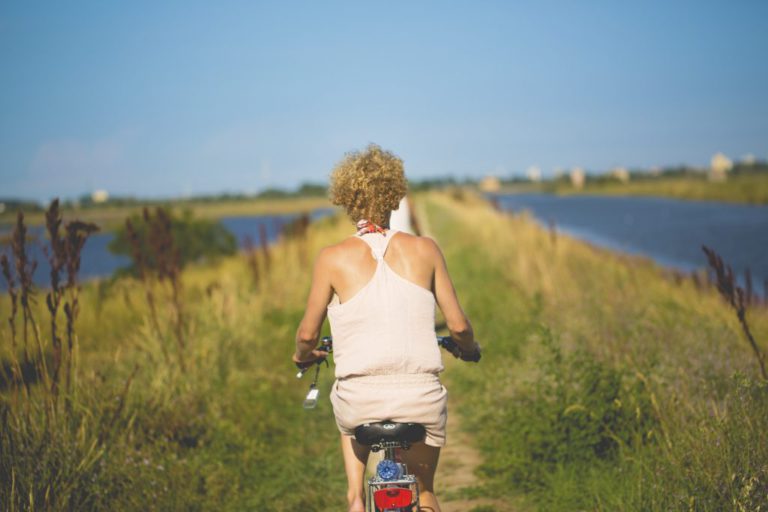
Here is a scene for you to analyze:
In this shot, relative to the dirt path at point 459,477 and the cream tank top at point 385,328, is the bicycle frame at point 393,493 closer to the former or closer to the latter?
the cream tank top at point 385,328

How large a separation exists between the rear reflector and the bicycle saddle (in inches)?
7.3

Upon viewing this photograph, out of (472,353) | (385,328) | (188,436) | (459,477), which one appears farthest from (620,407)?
(188,436)

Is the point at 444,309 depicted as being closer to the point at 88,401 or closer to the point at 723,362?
the point at 88,401

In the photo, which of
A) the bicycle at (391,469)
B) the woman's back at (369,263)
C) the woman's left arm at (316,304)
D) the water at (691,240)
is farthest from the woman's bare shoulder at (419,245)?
the water at (691,240)

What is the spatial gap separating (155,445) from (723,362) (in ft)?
14.3

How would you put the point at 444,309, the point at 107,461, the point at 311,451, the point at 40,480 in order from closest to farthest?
the point at 444,309 < the point at 40,480 < the point at 107,461 < the point at 311,451

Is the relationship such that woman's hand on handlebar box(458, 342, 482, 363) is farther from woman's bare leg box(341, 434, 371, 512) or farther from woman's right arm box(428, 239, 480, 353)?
woman's bare leg box(341, 434, 371, 512)

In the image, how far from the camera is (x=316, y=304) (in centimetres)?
297

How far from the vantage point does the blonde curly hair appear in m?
3.01

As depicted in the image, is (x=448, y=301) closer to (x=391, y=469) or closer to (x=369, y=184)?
(x=369, y=184)

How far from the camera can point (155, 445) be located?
5.29 m

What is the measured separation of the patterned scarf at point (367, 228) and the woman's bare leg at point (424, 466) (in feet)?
3.04

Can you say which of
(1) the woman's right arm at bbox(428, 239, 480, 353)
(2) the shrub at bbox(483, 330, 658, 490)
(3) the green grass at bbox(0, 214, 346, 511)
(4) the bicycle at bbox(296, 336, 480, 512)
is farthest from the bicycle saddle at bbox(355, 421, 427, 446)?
(2) the shrub at bbox(483, 330, 658, 490)

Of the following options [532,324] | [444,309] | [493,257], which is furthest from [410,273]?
[493,257]
